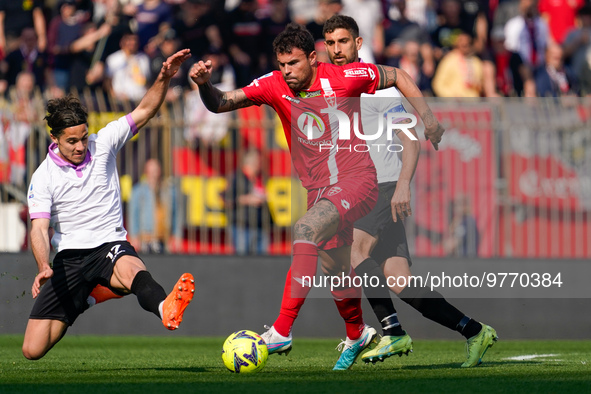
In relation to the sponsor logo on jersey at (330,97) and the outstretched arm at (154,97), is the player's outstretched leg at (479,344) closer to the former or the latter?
the sponsor logo on jersey at (330,97)

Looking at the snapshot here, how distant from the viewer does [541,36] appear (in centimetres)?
1455

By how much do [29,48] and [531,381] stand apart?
9.96m

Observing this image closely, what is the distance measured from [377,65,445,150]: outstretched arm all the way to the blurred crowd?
6317 millimetres

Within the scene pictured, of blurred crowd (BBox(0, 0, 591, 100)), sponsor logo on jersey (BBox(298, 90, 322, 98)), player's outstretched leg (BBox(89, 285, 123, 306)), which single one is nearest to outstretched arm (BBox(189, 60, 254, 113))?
sponsor logo on jersey (BBox(298, 90, 322, 98))

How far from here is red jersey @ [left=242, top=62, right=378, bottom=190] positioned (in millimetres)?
6691

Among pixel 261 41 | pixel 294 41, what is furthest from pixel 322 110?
pixel 261 41

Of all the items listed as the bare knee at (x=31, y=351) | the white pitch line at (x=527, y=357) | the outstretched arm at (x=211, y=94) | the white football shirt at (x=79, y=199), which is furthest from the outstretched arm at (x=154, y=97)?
the white pitch line at (x=527, y=357)

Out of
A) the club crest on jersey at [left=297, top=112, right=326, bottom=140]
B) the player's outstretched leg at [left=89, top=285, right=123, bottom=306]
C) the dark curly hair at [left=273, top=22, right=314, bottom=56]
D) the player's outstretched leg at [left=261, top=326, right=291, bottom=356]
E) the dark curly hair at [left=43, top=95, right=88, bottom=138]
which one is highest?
the dark curly hair at [left=273, top=22, right=314, bottom=56]

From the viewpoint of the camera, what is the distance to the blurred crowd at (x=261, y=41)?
13375mm

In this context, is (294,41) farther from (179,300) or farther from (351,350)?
(351,350)

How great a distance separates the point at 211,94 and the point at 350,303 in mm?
1756

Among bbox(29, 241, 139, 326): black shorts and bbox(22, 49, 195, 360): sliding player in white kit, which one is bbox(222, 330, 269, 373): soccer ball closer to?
bbox(22, 49, 195, 360): sliding player in white kit

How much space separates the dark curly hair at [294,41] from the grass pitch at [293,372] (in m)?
2.16

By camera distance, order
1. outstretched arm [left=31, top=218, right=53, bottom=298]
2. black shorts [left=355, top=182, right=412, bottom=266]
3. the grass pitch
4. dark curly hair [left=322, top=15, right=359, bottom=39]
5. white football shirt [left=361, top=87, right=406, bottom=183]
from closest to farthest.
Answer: the grass pitch
outstretched arm [left=31, top=218, right=53, bottom=298]
black shorts [left=355, top=182, right=412, bottom=266]
white football shirt [left=361, top=87, right=406, bottom=183]
dark curly hair [left=322, top=15, right=359, bottom=39]
